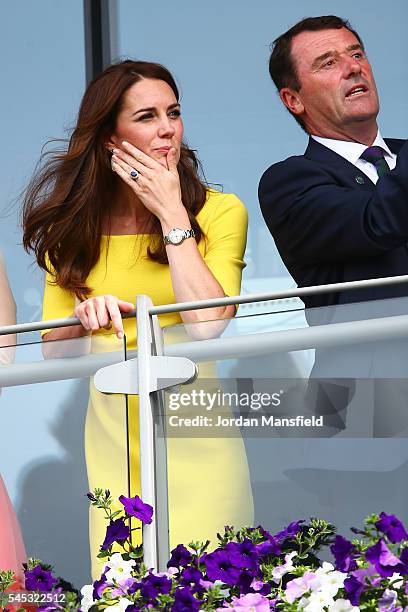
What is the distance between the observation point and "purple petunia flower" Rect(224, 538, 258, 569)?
2252mm

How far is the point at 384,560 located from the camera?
82.2 inches

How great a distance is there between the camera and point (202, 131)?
5.38m

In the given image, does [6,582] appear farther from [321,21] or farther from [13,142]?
[13,142]

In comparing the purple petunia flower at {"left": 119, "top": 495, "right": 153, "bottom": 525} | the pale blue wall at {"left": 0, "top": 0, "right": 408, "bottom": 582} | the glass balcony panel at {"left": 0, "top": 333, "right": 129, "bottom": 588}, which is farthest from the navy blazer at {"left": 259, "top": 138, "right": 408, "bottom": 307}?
the pale blue wall at {"left": 0, "top": 0, "right": 408, "bottom": 582}

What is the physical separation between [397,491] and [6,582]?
0.77 meters

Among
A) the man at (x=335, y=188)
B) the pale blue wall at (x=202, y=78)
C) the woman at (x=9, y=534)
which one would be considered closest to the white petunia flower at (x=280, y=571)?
the man at (x=335, y=188)

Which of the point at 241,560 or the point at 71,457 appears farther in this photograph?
the point at 71,457

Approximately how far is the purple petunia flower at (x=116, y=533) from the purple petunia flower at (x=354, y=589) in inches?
17.1

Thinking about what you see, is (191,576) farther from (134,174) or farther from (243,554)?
(134,174)

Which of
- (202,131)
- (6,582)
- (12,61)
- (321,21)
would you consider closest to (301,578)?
(6,582)

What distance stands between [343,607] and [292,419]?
0.47 m

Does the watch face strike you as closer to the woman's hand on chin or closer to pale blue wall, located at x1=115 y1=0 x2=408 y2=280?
the woman's hand on chin

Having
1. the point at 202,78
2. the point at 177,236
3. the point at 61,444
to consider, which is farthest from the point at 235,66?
the point at 61,444

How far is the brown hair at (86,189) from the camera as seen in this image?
3.26 metres
